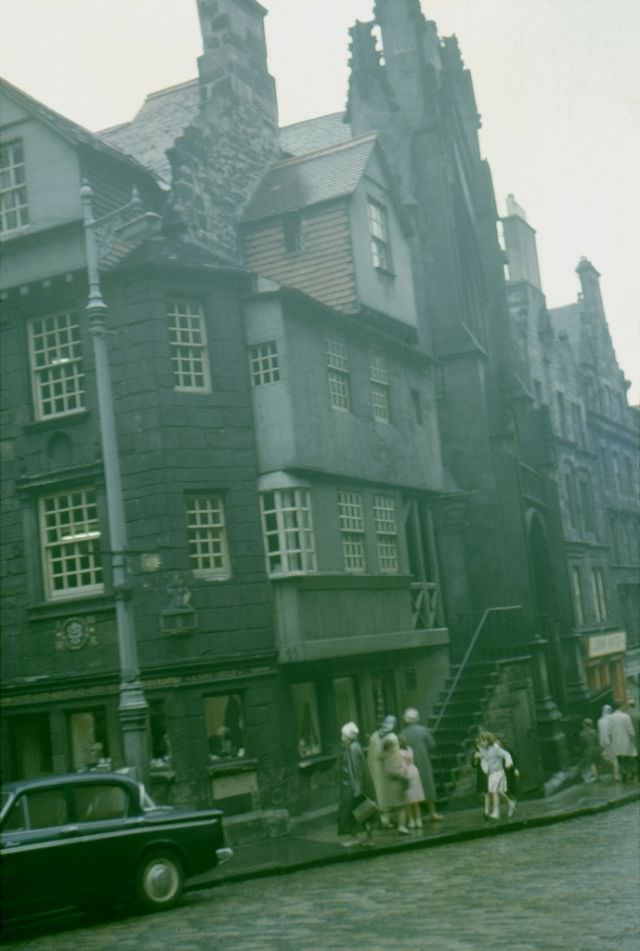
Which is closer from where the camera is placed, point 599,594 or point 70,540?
point 70,540

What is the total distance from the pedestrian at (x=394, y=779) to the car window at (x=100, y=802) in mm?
7387

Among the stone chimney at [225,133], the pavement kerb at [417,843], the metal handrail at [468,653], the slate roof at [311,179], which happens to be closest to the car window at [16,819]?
the pavement kerb at [417,843]

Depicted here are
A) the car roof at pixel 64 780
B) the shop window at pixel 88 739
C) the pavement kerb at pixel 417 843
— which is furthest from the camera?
the shop window at pixel 88 739

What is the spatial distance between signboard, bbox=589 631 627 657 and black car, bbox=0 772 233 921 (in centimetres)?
3405

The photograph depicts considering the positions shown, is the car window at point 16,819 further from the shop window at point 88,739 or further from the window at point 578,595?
the window at point 578,595

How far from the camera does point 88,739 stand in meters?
22.3

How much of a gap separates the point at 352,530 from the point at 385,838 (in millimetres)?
7318

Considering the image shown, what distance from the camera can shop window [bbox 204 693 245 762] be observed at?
2227 centimetres

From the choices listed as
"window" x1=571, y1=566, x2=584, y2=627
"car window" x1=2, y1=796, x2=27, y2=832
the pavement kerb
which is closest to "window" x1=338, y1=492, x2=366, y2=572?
the pavement kerb

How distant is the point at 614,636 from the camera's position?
50.3 metres

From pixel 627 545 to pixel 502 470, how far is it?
26.3m

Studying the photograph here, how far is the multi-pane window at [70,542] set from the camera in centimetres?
2275

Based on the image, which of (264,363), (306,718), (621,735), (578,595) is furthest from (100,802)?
(578,595)

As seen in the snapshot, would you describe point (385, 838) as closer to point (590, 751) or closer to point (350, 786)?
point (350, 786)
